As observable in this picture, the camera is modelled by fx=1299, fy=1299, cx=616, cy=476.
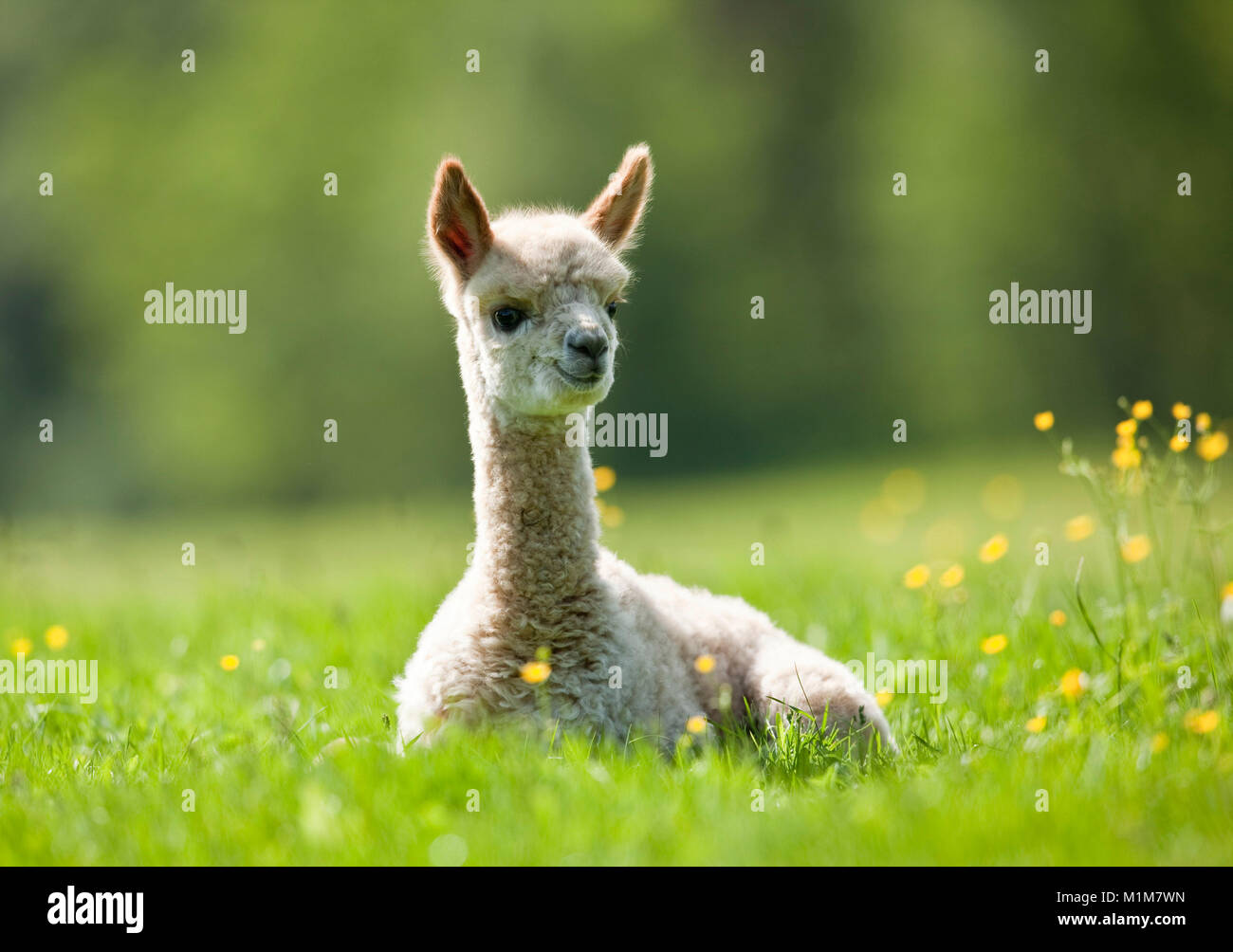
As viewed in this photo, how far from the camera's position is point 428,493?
22547 mm

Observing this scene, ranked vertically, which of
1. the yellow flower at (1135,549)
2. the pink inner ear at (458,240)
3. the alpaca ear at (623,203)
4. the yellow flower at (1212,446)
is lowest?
the yellow flower at (1135,549)

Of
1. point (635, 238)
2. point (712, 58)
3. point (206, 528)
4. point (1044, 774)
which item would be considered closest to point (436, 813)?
point (1044, 774)

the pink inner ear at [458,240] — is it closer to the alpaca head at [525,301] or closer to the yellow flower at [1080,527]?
the alpaca head at [525,301]

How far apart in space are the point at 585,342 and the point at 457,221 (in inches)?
29.2

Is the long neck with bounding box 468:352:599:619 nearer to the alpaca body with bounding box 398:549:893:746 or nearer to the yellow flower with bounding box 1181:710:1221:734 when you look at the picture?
the alpaca body with bounding box 398:549:893:746

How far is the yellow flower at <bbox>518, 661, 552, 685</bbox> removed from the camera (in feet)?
13.9

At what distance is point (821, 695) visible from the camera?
15.4 ft

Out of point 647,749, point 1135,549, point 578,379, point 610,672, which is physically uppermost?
point 578,379

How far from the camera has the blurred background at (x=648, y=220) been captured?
23.0 metres

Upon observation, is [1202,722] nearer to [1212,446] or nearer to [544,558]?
[1212,446]

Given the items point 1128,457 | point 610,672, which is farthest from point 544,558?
point 1128,457

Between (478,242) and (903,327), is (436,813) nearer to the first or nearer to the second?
(478,242)

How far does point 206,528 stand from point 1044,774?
1716 cm

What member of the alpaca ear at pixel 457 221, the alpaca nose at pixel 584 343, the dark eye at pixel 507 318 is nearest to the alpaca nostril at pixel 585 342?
the alpaca nose at pixel 584 343
